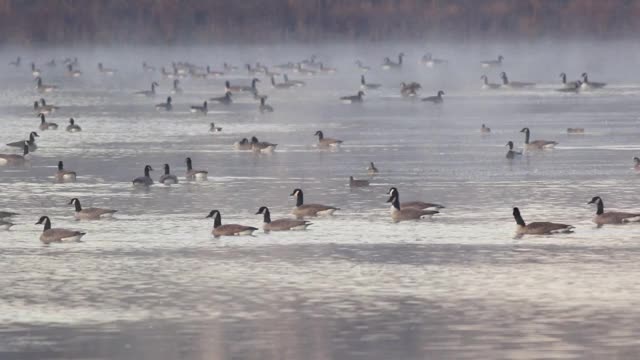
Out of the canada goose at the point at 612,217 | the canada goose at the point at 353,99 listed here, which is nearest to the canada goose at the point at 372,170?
the canada goose at the point at 612,217

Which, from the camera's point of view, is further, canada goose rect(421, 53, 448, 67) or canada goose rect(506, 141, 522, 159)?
canada goose rect(421, 53, 448, 67)

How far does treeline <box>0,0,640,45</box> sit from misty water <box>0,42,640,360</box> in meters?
96.9

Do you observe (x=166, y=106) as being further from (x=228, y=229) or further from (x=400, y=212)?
(x=228, y=229)

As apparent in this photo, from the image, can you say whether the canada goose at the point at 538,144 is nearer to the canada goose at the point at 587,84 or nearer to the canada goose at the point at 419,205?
the canada goose at the point at 419,205

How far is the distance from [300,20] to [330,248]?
139074 millimetres

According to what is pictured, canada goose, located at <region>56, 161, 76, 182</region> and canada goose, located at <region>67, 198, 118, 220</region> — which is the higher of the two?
canada goose, located at <region>56, 161, 76, 182</region>

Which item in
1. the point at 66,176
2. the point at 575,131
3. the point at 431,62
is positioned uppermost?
the point at 431,62

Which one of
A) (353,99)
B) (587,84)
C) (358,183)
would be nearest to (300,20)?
(587,84)

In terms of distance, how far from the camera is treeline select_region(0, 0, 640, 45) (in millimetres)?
161625

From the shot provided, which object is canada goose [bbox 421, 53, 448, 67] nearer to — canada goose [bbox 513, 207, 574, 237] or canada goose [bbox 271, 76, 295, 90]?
canada goose [bbox 271, 76, 295, 90]

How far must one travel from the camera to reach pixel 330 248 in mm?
28859

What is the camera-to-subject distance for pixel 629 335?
2064cm

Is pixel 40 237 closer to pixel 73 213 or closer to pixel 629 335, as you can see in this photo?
pixel 73 213

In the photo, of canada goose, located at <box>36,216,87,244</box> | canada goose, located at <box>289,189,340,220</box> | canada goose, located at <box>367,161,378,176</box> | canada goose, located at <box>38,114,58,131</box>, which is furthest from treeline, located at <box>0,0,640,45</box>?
canada goose, located at <box>36,216,87,244</box>
